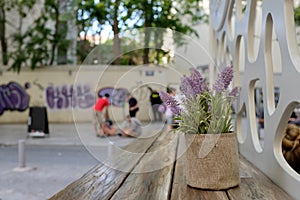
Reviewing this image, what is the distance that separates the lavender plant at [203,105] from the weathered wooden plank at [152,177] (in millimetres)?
253

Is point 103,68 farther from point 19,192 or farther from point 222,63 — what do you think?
point 19,192

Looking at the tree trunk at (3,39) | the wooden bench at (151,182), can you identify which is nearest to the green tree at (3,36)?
the tree trunk at (3,39)

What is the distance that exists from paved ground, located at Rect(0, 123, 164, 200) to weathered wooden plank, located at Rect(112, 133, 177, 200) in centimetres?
15

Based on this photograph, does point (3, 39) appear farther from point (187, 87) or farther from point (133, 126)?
point (187, 87)

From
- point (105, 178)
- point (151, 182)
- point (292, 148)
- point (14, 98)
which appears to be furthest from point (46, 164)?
point (14, 98)

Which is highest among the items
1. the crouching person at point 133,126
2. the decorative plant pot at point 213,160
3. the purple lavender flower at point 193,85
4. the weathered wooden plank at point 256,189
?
the purple lavender flower at point 193,85

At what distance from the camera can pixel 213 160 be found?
1.20 metres

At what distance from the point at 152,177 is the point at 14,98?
45.2ft

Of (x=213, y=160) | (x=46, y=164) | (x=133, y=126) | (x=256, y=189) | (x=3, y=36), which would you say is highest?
(x=3, y=36)

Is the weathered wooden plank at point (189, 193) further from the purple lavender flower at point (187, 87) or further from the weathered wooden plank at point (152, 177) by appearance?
the purple lavender flower at point (187, 87)

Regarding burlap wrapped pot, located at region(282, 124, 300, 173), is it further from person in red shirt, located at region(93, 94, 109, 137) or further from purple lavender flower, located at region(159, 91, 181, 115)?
person in red shirt, located at region(93, 94, 109, 137)

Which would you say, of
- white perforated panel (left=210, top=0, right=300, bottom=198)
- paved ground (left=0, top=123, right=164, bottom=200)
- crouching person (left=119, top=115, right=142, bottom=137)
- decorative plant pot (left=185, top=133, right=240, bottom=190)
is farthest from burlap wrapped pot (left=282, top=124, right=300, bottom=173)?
crouching person (left=119, top=115, right=142, bottom=137)

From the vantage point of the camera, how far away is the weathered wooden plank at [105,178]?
3.96ft

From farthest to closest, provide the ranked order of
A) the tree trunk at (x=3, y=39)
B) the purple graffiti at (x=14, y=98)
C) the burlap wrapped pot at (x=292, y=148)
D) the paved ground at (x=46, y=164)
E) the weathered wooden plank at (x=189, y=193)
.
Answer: the tree trunk at (x=3, y=39)
the purple graffiti at (x=14, y=98)
the paved ground at (x=46, y=164)
the burlap wrapped pot at (x=292, y=148)
the weathered wooden plank at (x=189, y=193)
